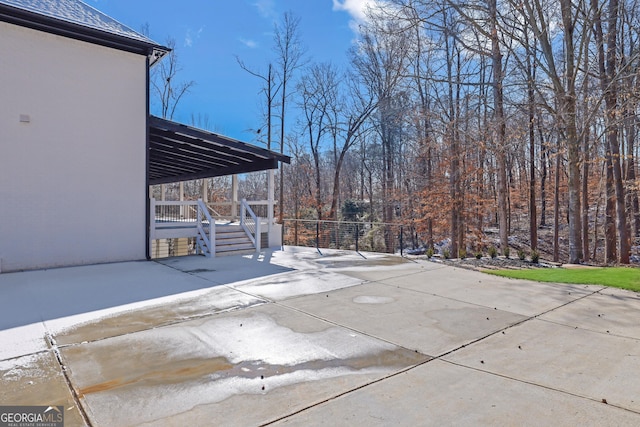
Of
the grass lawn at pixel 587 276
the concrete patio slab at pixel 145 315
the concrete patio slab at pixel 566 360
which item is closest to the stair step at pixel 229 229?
the concrete patio slab at pixel 145 315

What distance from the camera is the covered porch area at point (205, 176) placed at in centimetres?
951

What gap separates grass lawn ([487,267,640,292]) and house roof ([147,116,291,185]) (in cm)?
705

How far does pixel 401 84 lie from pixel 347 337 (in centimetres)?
1824

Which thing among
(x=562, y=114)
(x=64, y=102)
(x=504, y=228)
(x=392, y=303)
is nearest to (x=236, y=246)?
(x=64, y=102)

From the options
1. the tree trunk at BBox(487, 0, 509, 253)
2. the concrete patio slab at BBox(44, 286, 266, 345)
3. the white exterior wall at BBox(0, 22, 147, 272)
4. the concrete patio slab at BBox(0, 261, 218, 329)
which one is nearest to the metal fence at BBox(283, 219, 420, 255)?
the tree trunk at BBox(487, 0, 509, 253)

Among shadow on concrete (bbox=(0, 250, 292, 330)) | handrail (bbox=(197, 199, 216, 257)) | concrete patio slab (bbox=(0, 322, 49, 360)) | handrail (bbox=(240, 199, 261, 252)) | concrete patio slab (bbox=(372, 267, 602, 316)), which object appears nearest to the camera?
concrete patio slab (bbox=(0, 322, 49, 360))

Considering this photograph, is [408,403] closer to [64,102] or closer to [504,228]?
[64,102]

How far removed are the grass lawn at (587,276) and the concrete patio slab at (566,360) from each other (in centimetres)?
299

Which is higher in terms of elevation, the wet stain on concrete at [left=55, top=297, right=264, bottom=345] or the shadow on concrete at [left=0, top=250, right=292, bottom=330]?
the shadow on concrete at [left=0, top=250, right=292, bottom=330]

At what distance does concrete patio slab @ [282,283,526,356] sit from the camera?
151 inches

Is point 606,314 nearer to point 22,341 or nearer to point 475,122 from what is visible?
point 22,341

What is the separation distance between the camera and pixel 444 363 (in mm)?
3244

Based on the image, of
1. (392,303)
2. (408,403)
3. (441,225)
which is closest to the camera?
(408,403)

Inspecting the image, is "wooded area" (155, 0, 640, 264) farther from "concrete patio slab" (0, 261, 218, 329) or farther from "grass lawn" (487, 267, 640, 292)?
"concrete patio slab" (0, 261, 218, 329)
